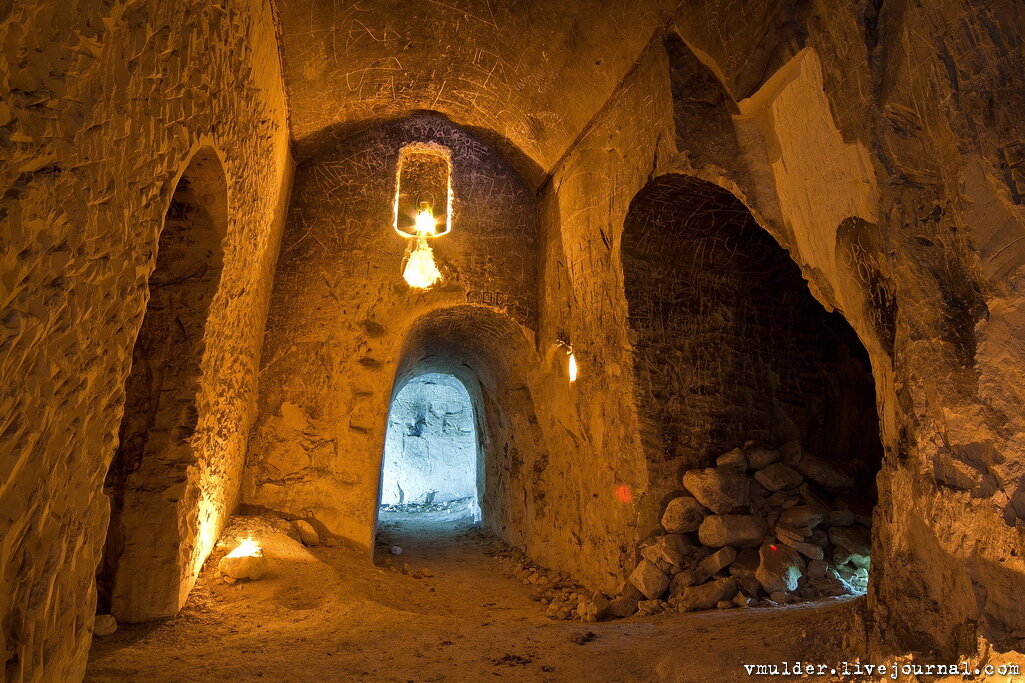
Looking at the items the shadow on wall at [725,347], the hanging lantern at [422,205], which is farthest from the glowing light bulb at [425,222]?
the shadow on wall at [725,347]

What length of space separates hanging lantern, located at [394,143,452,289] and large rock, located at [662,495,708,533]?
311 cm

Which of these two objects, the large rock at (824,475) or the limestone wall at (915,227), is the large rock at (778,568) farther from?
the limestone wall at (915,227)

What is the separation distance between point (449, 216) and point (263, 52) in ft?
8.14

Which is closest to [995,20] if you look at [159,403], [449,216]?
[159,403]

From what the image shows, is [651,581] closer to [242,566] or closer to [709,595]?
[709,595]

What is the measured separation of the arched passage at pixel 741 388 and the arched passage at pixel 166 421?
290 cm

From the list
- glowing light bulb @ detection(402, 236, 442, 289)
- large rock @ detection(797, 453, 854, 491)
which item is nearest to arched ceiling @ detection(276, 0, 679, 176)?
glowing light bulb @ detection(402, 236, 442, 289)

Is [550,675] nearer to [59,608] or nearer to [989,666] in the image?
[989,666]

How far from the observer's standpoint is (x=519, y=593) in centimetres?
535

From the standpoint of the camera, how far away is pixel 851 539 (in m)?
4.01

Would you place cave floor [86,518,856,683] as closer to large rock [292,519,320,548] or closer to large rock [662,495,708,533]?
large rock [292,519,320,548]

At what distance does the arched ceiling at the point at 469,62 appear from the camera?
433cm

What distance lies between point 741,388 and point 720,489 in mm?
944

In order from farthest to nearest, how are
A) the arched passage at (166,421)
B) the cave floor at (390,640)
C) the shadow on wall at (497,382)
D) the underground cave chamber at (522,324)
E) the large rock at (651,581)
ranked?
the shadow on wall at (497,382), the large rock at (651,581), the arched passage at (166,421), the cave floor at (390,640), the underground cave chamber at (522,324)
